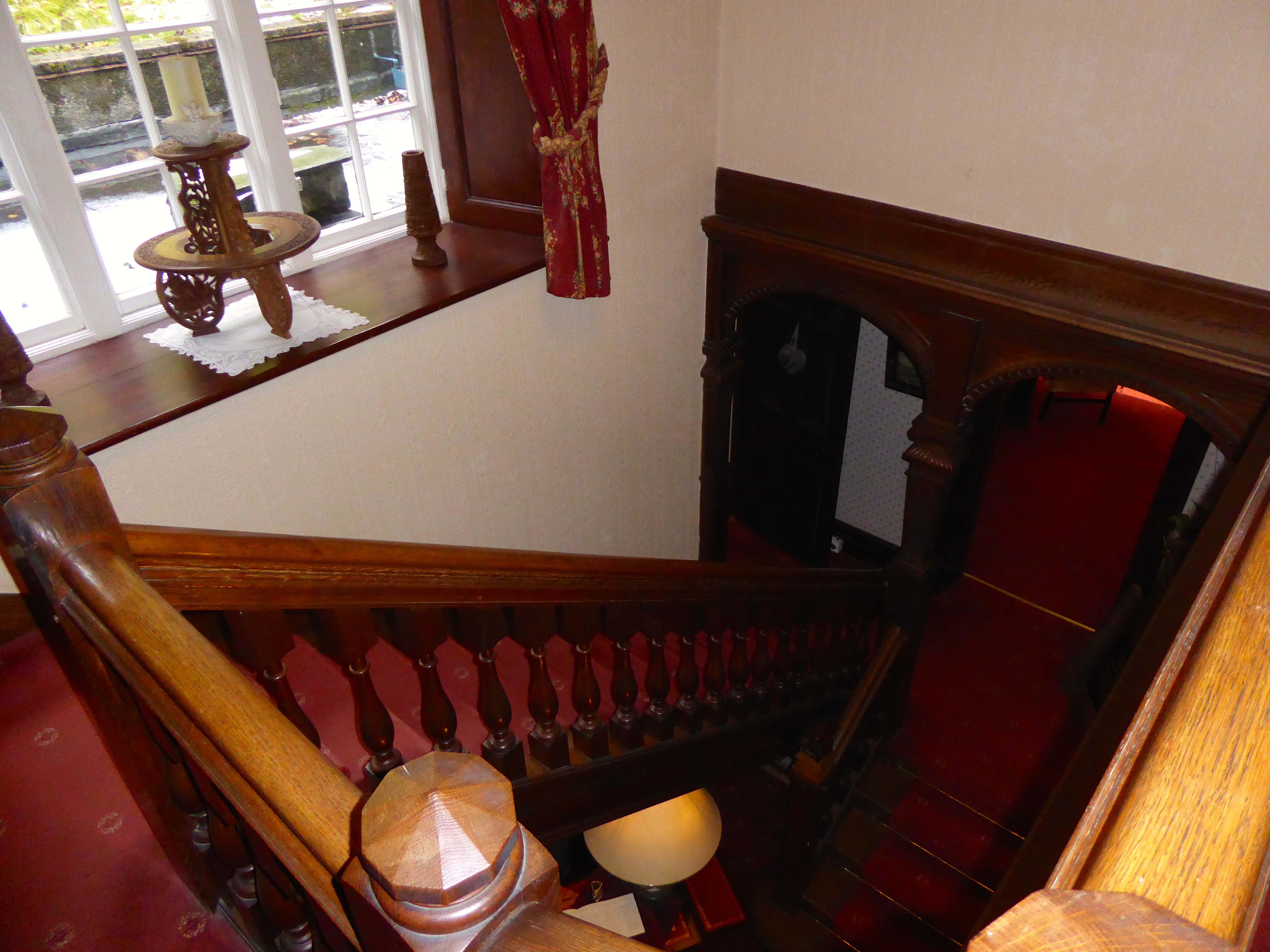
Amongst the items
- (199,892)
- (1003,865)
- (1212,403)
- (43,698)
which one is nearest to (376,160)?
(43,698)

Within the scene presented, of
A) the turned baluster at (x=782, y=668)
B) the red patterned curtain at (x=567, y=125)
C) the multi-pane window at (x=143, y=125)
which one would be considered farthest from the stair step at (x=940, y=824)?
the multi-pane window at (x=143, y=125)

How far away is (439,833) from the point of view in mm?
587

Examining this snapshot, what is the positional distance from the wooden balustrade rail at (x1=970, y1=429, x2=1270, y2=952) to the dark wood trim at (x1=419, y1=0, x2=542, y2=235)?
2.95 meters

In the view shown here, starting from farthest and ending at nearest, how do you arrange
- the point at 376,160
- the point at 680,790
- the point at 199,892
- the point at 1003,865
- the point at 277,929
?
the point at 1003,865 < the point at 376,160 < the point at 680,790 < the point at 199,892 < the point at 277,929

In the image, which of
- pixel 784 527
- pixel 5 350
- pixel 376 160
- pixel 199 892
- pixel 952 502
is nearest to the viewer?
pixel 199 892

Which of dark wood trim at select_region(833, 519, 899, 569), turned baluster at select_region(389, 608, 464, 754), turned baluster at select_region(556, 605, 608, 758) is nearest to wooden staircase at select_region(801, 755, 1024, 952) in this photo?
dark wood trim at select_region(833, 519, 899, 569)

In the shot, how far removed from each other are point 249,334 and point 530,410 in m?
1.25

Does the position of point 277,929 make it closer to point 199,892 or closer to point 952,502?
point 199,892

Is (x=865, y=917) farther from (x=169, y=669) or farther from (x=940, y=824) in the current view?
(x=169, y=669)

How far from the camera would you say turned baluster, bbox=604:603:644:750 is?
2012 mm

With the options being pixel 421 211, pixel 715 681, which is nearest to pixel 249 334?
pixel 421 211

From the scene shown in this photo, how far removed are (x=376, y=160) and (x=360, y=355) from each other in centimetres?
93

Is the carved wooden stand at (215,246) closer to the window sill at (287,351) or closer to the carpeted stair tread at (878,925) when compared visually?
the window sill at (287,351)

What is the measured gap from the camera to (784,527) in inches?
223
